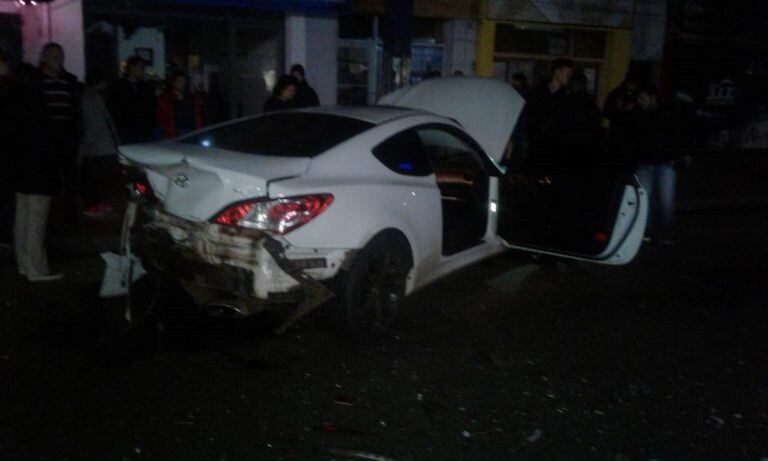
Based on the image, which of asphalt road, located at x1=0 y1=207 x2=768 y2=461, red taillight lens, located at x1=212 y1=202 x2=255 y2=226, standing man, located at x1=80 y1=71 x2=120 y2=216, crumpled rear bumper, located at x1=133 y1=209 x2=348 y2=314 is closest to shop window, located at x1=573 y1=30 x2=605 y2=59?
standing man, located at x1=80 y1=71 x2=120 y2=216

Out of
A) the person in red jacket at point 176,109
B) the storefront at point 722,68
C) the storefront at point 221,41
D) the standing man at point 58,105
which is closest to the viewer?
the standing man at point 58,105

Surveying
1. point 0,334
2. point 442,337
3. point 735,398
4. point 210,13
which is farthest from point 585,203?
point 210,13

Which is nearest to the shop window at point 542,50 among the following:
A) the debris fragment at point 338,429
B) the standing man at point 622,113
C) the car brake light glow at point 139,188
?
the standing man at point 622,113

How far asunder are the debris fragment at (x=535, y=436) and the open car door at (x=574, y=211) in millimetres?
2449

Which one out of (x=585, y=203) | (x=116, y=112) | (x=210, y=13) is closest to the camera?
(x=585, y=203)

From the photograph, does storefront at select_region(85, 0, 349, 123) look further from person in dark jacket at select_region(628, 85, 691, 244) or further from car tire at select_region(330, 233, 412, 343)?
car tire at select_region(330, 233, 412, 343)

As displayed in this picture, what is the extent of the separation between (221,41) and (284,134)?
706cm

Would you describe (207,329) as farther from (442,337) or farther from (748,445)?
(748,445)

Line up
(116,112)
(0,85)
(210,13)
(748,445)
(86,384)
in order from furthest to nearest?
(210,13) < (116,112) < (0,85) < (86,384) < (748,445)

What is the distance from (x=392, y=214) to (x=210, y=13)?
24.8 feet

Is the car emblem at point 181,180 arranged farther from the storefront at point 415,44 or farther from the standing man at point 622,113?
the storefront at point 415,44

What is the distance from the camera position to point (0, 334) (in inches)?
211

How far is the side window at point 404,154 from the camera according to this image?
5520 millimetres

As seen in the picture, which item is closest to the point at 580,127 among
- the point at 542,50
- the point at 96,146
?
the point at 96,146
